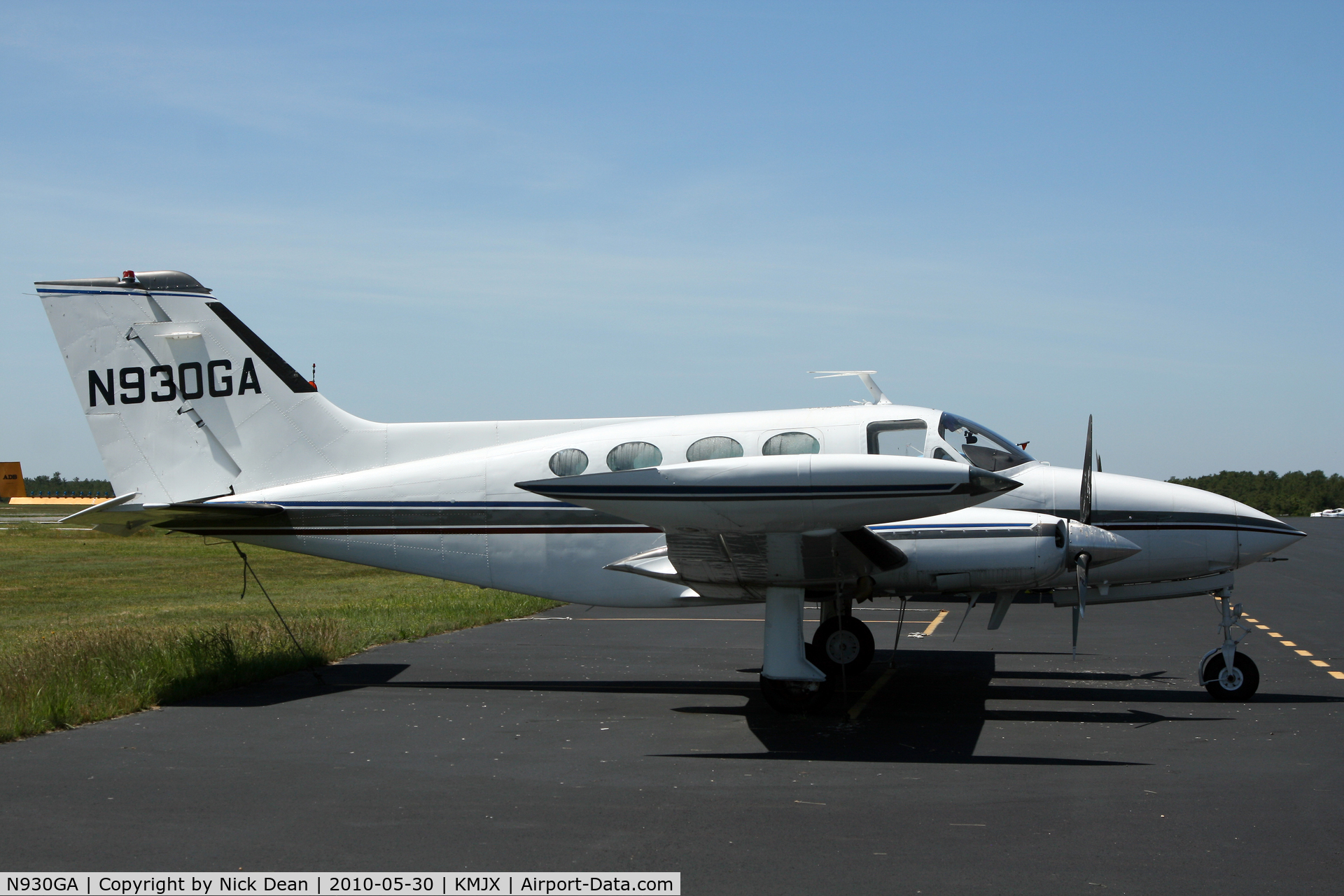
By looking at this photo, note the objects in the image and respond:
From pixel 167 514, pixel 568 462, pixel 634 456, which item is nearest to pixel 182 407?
pixel 167 514

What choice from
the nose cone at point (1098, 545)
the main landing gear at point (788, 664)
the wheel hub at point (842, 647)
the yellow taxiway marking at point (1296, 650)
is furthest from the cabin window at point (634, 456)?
the yellow taxiway marking at point (1296, 650)

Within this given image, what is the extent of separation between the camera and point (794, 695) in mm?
9984

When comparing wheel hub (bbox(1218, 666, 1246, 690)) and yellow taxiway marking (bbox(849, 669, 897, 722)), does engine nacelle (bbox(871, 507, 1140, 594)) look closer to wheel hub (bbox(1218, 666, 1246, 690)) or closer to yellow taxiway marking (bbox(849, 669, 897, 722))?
yellow taxiway marking (bbox(849, 669, 897, 722))

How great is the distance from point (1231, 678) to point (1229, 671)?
78 mm

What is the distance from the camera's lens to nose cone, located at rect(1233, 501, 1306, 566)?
1073 cm

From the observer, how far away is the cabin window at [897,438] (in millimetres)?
10867

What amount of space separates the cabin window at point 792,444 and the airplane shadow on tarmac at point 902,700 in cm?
238

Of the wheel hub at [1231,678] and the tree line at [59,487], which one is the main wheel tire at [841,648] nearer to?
the wheel hub at [1231,678]

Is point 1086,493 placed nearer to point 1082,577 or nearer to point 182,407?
point 1082,577

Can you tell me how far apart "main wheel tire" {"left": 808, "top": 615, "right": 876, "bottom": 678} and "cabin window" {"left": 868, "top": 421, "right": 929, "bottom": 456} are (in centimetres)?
181

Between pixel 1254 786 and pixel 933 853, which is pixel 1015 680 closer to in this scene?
pixel 1254 786

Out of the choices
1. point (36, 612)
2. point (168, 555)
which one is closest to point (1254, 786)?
point (36, 612)

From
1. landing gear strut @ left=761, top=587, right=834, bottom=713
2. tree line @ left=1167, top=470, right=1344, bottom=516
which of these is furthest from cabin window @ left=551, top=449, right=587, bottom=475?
tree line @ left=1167, top=470, right=1344, bottom=516

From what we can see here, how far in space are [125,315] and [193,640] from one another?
378 centimetres
